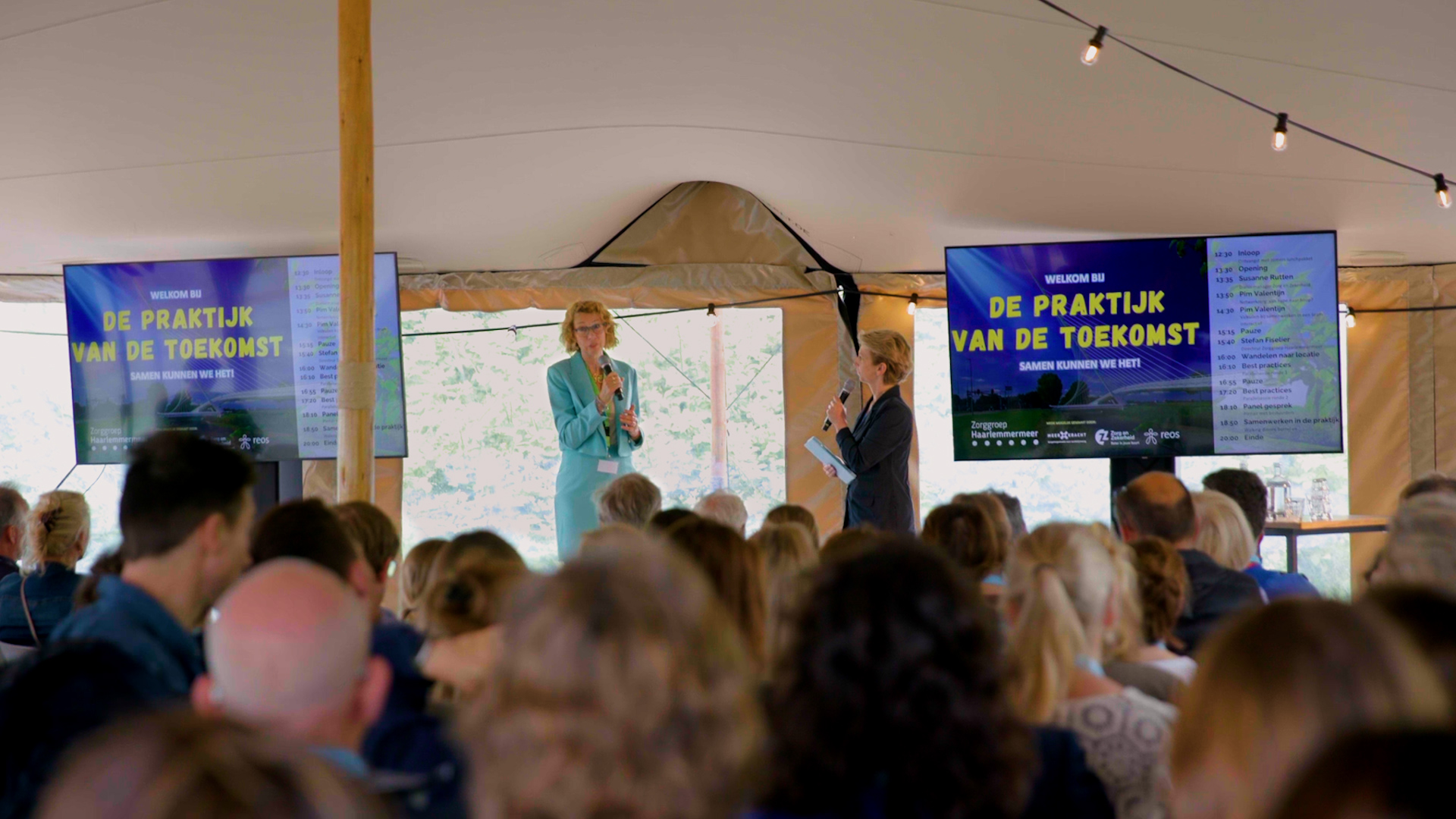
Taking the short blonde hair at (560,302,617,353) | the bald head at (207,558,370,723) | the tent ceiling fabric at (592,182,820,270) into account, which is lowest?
the bald head at (207,558,370,723)

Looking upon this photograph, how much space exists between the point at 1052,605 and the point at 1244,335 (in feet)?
13.7

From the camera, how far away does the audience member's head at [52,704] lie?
1.48m

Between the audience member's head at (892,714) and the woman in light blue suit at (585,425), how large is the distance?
3.85 metres

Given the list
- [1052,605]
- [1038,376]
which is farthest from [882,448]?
[1052,605]

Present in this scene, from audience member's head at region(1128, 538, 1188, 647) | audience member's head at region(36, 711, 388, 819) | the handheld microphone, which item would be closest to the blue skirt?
the handheld microphone

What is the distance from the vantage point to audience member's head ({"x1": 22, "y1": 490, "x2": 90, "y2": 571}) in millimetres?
Result: 3420

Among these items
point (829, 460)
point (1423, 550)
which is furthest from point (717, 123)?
point (1423, 550)

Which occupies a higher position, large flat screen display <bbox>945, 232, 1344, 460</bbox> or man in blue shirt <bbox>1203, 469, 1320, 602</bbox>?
large flat screen display <bbox>945, 232, 1344, 460</bbox>

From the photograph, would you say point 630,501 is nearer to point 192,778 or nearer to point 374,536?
point 374,536

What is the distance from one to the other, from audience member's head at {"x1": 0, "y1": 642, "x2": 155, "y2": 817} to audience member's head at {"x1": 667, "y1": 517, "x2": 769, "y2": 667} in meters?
0.92

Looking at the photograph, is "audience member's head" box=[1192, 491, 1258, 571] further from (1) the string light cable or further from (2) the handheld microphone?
(2) the handheld microphone

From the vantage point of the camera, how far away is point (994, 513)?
3387 millimetres

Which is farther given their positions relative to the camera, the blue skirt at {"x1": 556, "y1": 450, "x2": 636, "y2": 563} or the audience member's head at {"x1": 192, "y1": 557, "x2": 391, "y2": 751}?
the blue skirt at {"x1": 556, "y1": 450, "x2": 636, "y2": 563}

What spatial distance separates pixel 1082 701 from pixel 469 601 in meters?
1.02
